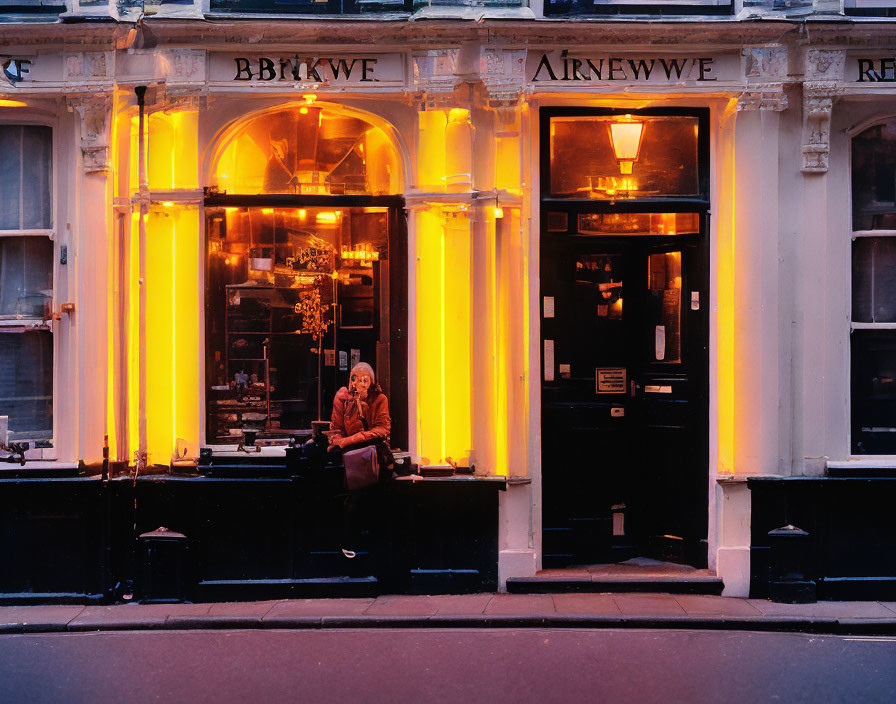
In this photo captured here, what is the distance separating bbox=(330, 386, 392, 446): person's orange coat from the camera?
8.80 meters

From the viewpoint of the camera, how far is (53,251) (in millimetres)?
9070

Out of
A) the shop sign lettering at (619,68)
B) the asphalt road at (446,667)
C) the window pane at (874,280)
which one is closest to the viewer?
the asphalt road at (446,667)

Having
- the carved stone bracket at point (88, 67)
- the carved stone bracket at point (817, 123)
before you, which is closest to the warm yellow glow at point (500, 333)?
the carved stone bracket at point (817, 123)

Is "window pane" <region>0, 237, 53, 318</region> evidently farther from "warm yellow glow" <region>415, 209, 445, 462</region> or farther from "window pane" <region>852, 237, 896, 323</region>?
"window pane" <region>852, 237, 896, 323</region>

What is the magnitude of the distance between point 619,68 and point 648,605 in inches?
193

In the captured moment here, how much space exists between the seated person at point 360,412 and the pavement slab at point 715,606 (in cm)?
303

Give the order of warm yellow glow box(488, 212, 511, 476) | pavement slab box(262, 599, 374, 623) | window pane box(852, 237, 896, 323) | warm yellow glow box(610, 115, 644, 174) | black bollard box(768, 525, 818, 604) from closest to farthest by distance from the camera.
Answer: pavement slab box(262, 599, 374, 623)
black bollard box(768, 525, 818, 604)
warm yellow glow box(488, 212, 511, 476)
window pane box(852, 237, 896, 323)
warm yellow glow box(610, 115, 644, 174)

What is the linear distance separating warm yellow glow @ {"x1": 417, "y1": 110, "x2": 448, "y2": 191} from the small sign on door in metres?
2.55

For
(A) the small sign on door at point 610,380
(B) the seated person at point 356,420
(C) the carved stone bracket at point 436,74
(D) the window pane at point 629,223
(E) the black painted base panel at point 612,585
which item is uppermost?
(C) the carved stone bracket at point 436,74

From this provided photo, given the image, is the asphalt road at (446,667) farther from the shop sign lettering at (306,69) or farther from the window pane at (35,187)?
the shop sign lettering at (306,69)

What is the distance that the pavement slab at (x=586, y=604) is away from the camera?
8188mm

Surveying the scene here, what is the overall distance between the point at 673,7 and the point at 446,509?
204 inches

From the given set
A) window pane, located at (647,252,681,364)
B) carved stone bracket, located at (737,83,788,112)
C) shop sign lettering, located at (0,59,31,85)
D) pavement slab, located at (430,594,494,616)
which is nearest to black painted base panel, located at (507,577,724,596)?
pavement slab, located at (430,594,494,616)

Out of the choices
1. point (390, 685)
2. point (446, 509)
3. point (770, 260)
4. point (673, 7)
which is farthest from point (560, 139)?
point (390, 685)
